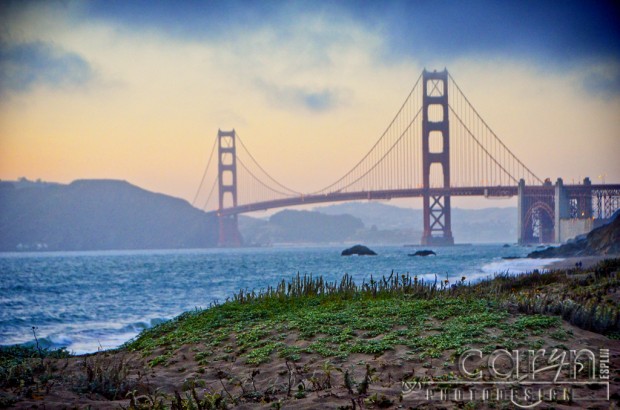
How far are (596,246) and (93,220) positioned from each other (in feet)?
413

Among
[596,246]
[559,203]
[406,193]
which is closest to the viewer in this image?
[596,246]

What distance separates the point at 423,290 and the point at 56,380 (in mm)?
6229

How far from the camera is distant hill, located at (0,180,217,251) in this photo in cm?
14200

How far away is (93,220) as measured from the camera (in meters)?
146

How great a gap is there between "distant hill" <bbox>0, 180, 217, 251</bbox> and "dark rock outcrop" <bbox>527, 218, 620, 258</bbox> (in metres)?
101

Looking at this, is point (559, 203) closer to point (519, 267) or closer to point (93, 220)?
point (519, 267)

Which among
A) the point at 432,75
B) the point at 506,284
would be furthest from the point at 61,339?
the point at 432,75

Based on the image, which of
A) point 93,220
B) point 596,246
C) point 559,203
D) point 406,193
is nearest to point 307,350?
point 596,246

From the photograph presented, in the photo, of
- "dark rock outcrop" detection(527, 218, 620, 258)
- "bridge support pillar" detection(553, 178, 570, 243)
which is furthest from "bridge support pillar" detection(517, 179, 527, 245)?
"dark rock outcrop" detection(527, 218, 620, 258)

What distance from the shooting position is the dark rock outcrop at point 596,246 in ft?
116

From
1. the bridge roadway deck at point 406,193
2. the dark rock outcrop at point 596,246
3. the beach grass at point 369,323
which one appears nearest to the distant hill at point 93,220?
the bridge roadway deck at point 406,193

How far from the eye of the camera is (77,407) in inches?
229

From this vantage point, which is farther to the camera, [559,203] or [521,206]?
[521,206]

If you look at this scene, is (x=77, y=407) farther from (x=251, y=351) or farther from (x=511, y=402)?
(x=511, y=402)
